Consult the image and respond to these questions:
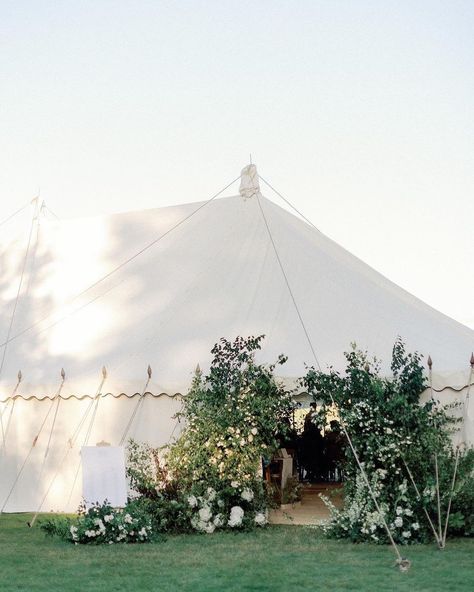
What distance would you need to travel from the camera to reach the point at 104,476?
29.2ft

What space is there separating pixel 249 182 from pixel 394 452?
14.8ft

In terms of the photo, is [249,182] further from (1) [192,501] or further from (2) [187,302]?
(1) [192,501]

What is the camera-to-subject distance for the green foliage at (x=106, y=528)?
8.42 metres

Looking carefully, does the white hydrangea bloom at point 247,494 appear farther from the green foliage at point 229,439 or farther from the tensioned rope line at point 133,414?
the tensioned rope line at point 133,414

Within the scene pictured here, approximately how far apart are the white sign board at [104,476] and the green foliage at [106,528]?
0.23 m

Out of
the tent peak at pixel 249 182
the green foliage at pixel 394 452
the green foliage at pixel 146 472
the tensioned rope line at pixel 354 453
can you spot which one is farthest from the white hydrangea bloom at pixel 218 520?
the tent peak at pixel 249 182

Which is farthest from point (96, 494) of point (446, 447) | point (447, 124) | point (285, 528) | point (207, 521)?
point (447, 124)

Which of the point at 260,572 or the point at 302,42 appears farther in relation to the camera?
the point at 302,42

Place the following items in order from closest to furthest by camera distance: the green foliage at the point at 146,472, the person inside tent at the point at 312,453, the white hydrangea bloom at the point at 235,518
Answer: the white hydrangea bloom at the point at 235,518 → the green foliage at the point at 146,472 → the person inside tent at the point at 312,453

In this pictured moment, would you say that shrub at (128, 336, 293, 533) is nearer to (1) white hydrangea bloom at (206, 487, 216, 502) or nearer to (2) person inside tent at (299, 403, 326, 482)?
(1) white hydrangea bloom at (206, 487, 216, 502)

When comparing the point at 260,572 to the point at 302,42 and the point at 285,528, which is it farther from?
the point at 302,42

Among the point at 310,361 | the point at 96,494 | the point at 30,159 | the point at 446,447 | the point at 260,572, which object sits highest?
the point at 30,159

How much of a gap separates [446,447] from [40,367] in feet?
14.8

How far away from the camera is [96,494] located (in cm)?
888
